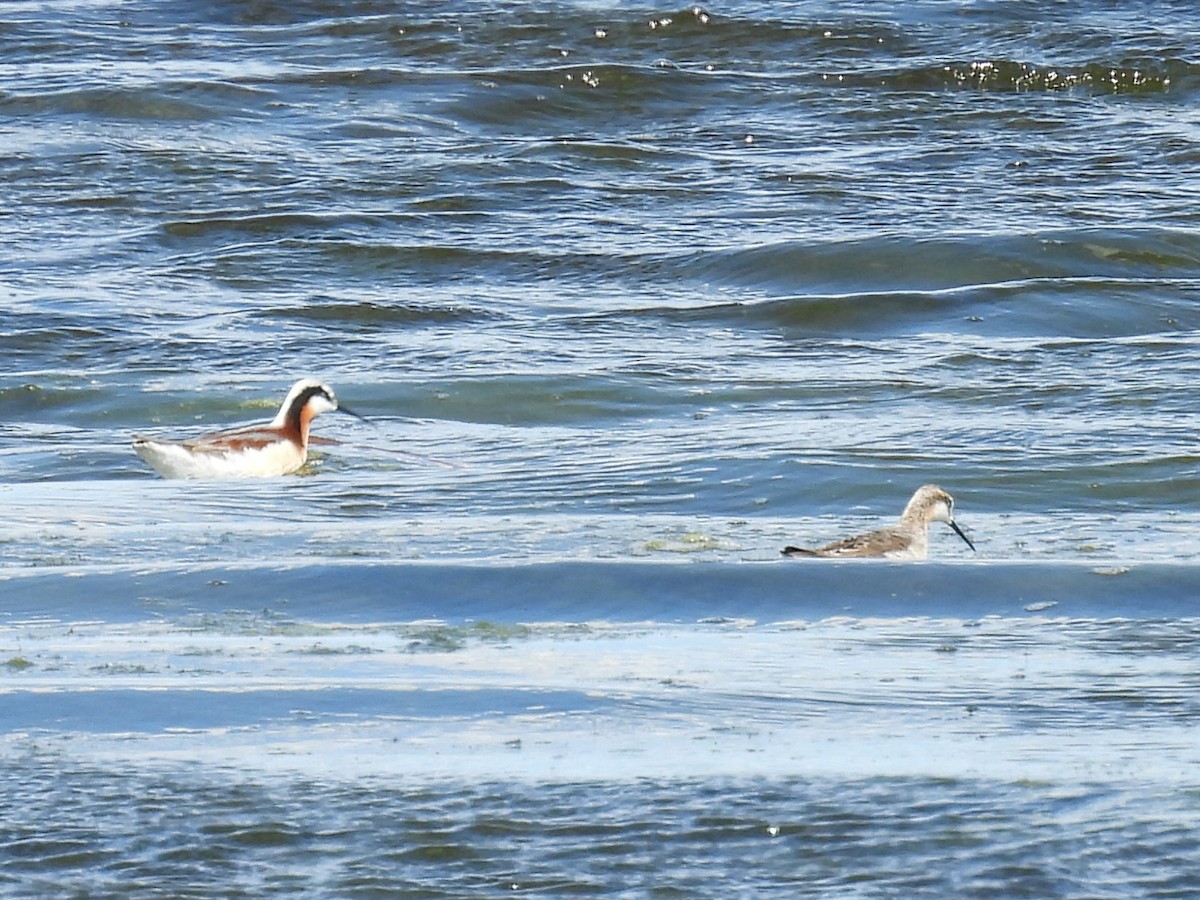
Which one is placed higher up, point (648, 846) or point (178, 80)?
point (178, 80)

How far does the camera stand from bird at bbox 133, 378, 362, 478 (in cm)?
909

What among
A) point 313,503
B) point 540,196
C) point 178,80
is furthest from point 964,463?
point 178,80

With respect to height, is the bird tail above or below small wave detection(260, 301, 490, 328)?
below

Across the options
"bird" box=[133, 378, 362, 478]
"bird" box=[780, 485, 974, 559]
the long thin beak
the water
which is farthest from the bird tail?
"bird" box=[133, 378, 362, 478]

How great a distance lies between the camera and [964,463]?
8.91 meters

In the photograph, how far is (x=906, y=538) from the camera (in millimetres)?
6957

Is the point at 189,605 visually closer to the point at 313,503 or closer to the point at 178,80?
the point at 313,503

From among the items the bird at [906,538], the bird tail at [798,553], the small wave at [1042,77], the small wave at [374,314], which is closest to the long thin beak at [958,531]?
the bird at [906,538]

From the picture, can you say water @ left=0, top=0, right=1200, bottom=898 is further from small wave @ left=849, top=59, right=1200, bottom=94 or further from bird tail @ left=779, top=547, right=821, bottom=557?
bird tail @ left=779, top=547, right=821, bottom=557

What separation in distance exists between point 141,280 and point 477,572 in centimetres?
854

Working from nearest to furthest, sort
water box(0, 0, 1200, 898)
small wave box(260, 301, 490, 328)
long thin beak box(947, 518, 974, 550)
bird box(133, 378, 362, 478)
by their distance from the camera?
1. water box(0, 0, 1200, 898)
2. long thin beak box(947, 518, 974, 550)
3. bird box(133, 378, 362, 478)
4. small wave box(260, 301, 490, 328)

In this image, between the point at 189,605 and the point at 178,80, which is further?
the point at 178,80

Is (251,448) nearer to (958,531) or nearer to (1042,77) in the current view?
(958,531)

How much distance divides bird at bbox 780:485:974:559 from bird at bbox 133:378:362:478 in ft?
8.93
